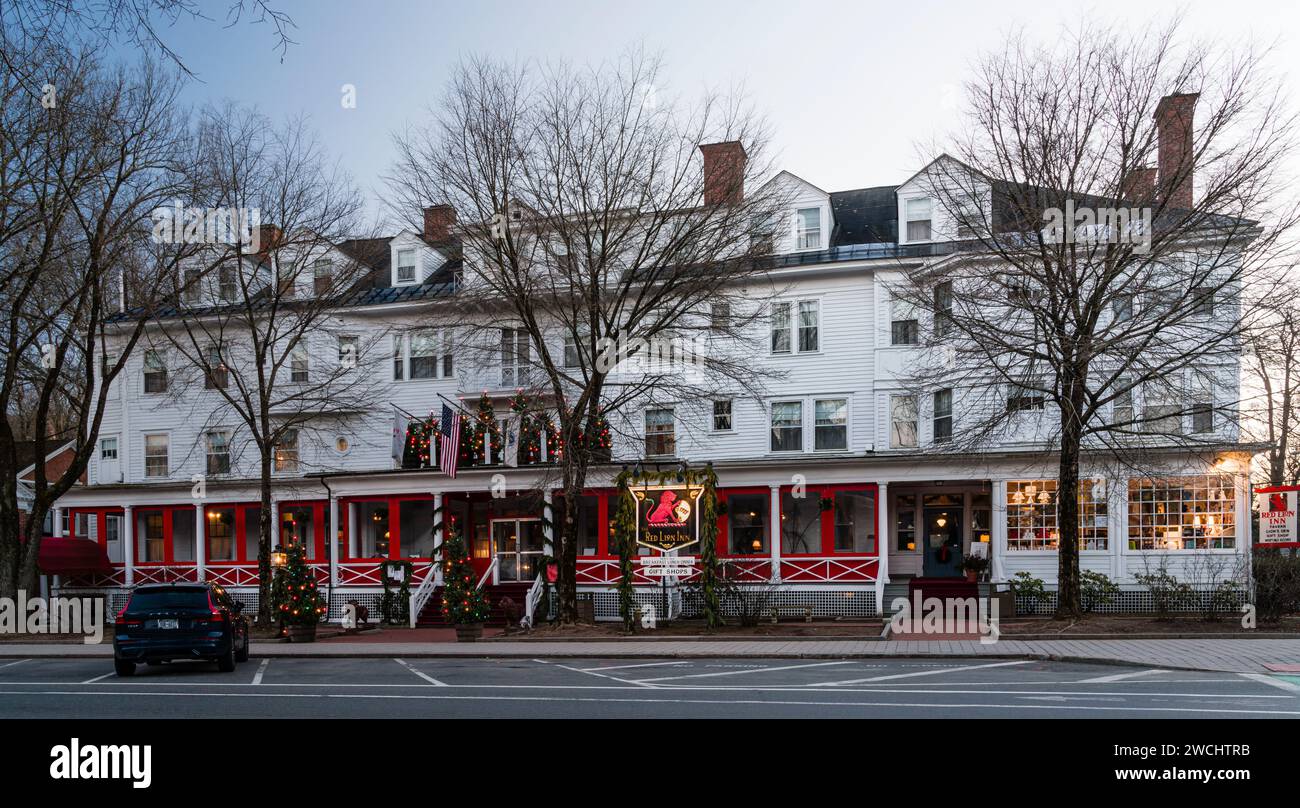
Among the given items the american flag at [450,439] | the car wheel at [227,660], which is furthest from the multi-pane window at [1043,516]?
the car wheel at [227,660]

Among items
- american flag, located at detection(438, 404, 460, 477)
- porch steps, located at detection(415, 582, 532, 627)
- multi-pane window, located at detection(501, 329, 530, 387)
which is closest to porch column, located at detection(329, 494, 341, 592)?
porch steps, located at detection(415, 582, 532, 627)

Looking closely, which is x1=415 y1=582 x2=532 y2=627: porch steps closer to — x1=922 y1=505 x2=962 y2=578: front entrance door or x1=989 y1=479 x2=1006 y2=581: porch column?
x1=922 y1=505 x2=962 y2=578: front entrance door

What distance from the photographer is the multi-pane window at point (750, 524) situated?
3322 cm

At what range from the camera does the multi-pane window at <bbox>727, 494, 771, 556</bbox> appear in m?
33.2

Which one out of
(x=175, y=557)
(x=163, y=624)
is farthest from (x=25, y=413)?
(x=163, y=624)

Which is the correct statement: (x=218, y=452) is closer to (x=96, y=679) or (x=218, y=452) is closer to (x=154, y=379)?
(x=154, y=379)

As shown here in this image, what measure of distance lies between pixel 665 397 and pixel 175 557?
20200mm

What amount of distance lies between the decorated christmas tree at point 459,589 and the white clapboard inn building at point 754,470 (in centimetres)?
278

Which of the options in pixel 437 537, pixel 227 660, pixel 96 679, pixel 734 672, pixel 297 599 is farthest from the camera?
pixel 437 537

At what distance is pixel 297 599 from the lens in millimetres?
26875

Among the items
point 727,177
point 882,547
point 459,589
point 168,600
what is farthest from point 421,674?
point 882,547

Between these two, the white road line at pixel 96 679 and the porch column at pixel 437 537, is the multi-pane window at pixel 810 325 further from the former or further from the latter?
the white road line at pixel 96 679

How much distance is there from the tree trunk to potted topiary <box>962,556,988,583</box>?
19383 mm

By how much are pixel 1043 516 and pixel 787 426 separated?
306 inches
